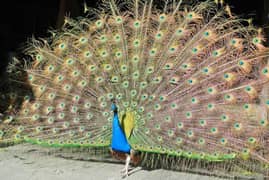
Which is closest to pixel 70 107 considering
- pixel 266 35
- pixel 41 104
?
pixel 41 104

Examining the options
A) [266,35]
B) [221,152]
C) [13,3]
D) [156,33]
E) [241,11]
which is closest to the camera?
[221,152]

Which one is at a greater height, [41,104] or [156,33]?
[156,33]

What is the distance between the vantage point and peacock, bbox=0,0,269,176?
3928mm

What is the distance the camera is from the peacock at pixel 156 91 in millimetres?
3928

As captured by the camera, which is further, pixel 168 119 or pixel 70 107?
pixel 70 107

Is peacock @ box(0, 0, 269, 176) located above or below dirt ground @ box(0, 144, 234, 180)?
above

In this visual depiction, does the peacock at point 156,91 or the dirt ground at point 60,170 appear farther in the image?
the dirt ground at point 60,170

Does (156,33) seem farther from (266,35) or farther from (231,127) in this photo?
(266,35)

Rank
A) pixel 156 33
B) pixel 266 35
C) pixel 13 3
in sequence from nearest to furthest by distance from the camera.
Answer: pixel 156 33
pixel 266 35
pixel 13 3

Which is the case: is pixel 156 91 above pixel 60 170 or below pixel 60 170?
above

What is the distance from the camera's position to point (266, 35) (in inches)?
223

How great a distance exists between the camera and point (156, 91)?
4188 millimetres

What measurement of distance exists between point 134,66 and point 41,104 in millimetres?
1127

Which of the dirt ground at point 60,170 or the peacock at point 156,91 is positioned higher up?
the peacock at point 156,91
